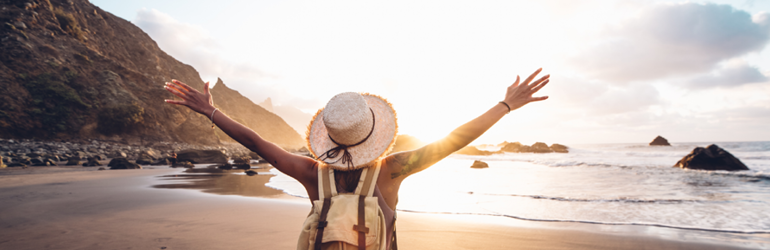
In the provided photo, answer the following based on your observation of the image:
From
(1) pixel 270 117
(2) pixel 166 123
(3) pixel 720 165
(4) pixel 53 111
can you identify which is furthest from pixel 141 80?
(1) pixel 270 117

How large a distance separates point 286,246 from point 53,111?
38.7 metres

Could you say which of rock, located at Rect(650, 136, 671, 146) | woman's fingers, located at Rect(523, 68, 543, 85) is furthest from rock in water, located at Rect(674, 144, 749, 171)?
rock, located at Rect(650, 136, 671, 146)

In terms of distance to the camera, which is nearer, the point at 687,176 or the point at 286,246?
the point at 286,246

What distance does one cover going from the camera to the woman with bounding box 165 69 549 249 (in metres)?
1.55

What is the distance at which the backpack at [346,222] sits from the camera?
1.41 metres

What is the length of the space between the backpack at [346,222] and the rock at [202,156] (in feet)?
75.5

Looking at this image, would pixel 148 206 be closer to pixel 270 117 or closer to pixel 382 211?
pixel 382 211

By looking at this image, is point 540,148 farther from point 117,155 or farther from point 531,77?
point 531,77

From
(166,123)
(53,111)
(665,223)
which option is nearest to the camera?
(665,223)

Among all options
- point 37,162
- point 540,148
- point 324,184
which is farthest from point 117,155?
point 540,148

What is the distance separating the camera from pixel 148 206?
642 cm

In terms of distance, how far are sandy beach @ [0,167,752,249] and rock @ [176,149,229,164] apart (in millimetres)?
15475

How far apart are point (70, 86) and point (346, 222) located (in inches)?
1746

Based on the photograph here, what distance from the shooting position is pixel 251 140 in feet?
6.23
